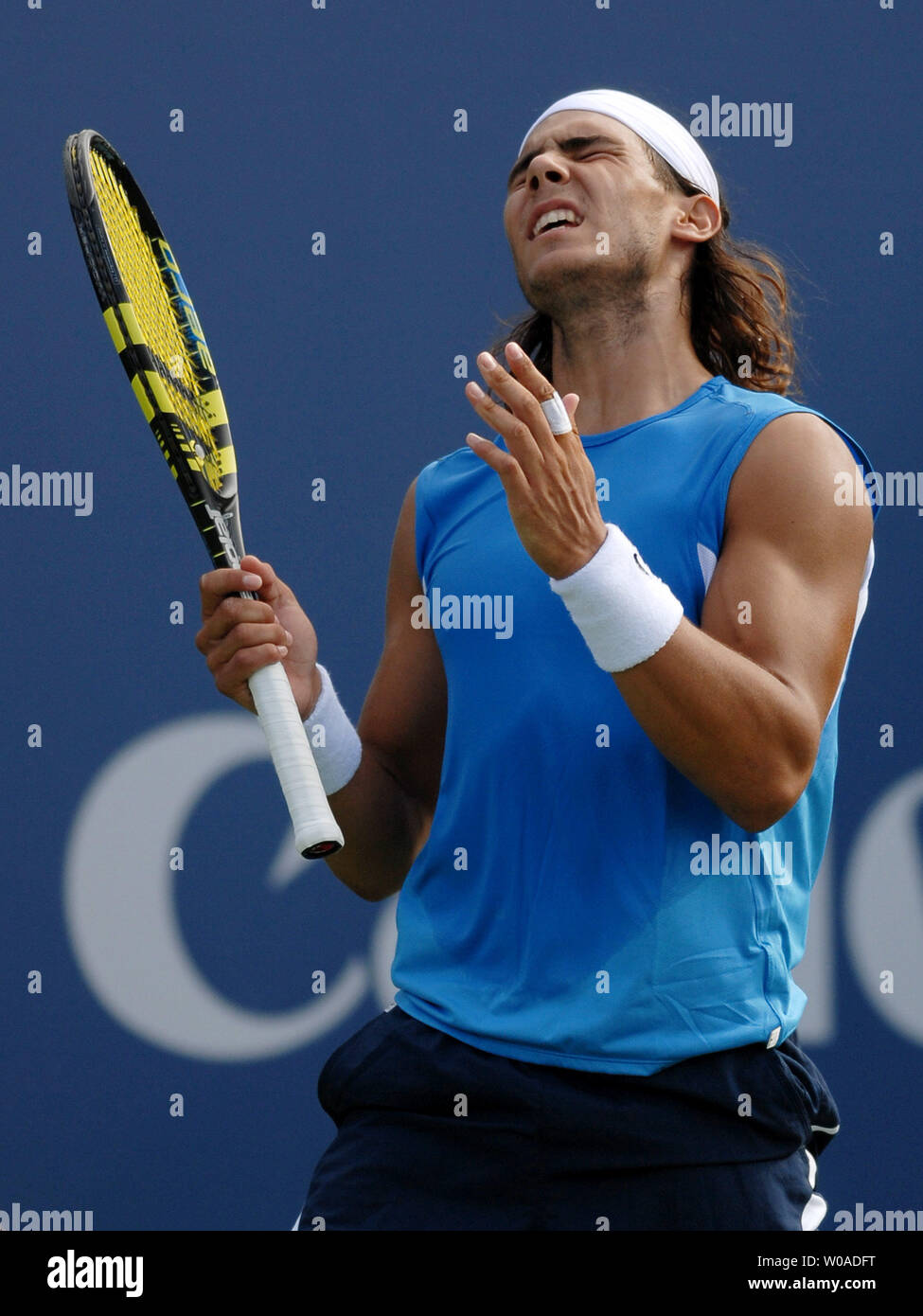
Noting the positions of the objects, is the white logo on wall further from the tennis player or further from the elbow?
the elbow

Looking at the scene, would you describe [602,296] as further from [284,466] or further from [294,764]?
[284,466]

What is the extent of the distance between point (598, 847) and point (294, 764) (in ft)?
1.07

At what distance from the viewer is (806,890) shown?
153 cm

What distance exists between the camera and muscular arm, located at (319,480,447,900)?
1.77 meters

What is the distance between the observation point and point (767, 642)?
136 cm

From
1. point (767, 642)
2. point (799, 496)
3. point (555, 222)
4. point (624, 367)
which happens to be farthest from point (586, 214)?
point (767, 642)

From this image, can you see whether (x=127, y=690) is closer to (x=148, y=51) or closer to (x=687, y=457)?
(x=148, y=51)

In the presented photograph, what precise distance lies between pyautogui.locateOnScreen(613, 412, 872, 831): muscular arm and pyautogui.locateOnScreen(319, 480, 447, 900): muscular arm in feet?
1.54

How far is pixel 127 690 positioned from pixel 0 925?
0.48 meters

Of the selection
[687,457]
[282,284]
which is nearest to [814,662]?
[687,457]

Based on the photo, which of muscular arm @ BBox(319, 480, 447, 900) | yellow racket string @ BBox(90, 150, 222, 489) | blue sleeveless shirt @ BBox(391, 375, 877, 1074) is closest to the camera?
blue sleeveless shirt @ BBox(391, 375, 877, 1074)

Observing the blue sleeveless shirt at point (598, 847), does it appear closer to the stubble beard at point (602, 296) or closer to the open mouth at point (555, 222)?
the stubble beard at point (602, 296)

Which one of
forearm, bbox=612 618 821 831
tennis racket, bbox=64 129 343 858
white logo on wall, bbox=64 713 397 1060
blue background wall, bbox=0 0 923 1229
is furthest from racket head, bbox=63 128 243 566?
white logo on wall, bbox=64 713 397 1060

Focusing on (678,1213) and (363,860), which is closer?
(678,1213)
